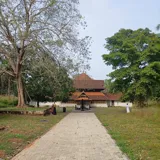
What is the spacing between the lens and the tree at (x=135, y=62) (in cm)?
3388

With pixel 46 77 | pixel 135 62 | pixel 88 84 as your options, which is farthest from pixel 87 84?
pixel 46 77

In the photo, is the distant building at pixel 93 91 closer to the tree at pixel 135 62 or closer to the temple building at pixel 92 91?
the temple building at pixel 92 91

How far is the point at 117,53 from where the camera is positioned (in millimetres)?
35406

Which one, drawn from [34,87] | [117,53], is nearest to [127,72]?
[117,53]

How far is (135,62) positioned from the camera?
115 feet

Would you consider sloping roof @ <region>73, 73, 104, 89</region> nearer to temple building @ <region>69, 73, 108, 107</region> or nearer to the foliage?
temple building @ <region>69, 73, 108, 107</region>

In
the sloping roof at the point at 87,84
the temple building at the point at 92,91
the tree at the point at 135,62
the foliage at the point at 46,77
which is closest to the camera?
the foliage at the point at 46,77

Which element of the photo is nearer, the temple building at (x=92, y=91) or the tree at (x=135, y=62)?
the tree at (x=135, y=62)

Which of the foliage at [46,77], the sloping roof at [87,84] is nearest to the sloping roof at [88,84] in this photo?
the sloping roof at [87,84]

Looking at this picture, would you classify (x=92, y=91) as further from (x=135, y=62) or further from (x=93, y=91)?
(x=135, y=62)

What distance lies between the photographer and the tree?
33875 millimetres

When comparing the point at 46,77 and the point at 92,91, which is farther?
the point at 92,91

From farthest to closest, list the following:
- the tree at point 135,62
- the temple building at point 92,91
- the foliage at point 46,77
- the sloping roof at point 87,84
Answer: the sloping roof at point 87,84
the temple building at point 92,91
the tree at point 135,62
the foliage at point 46,77

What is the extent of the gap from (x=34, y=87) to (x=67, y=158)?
31432 millimetres
